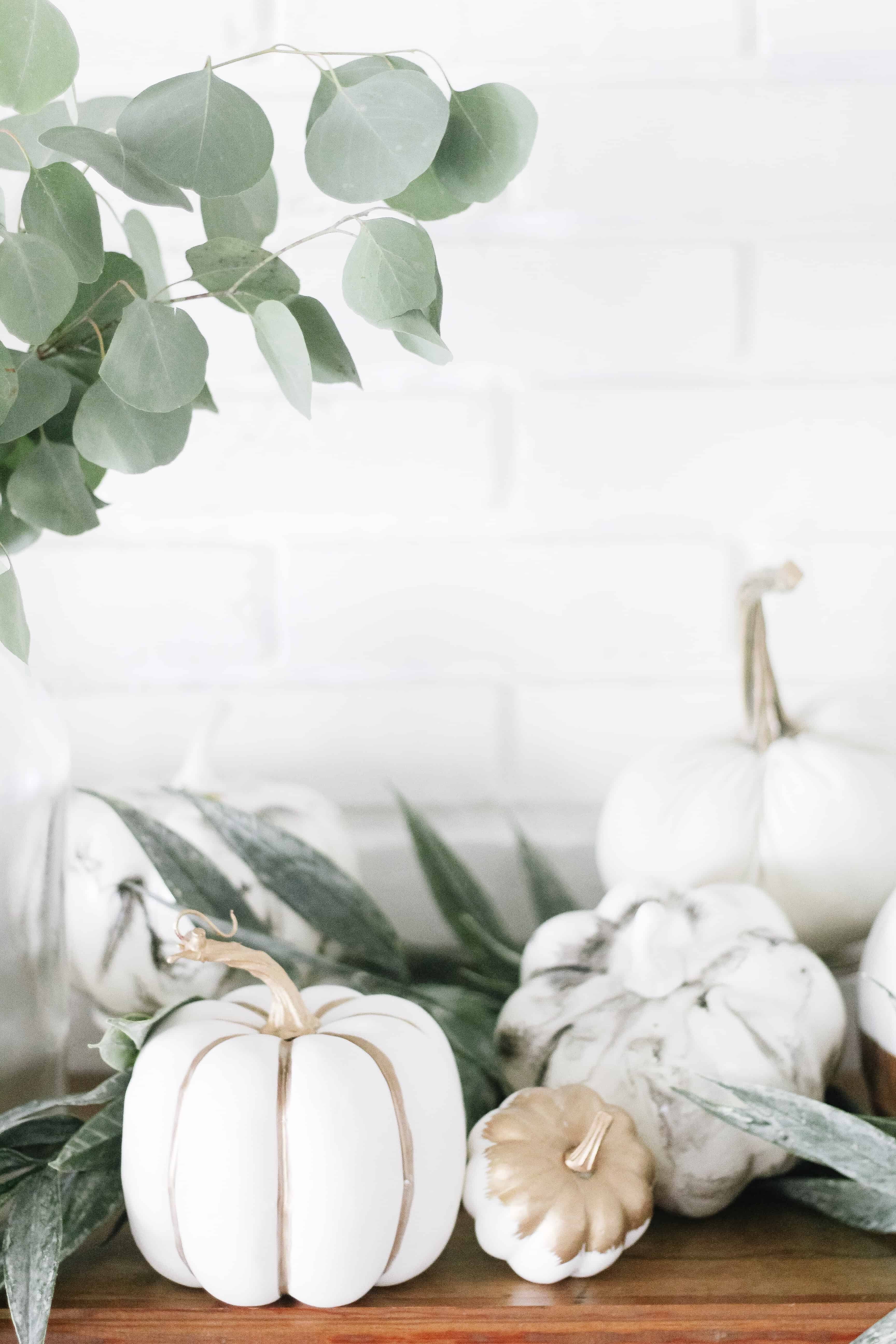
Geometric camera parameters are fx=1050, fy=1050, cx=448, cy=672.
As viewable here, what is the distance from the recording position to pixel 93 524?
1.44ft

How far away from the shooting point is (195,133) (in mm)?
363

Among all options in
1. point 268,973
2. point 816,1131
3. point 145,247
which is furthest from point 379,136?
point 816,1131

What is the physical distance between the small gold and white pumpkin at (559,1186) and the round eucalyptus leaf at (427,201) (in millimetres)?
375

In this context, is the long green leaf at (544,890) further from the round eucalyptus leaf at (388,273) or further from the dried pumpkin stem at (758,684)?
the round eucalyptus leaf at (388,273)

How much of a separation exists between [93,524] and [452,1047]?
0.31m

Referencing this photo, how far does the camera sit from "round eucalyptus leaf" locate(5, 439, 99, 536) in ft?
1.42

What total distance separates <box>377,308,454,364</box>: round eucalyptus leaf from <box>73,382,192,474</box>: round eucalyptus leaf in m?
0.09

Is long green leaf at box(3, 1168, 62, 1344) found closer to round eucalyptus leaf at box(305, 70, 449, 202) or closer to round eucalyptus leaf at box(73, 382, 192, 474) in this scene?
round eucalyptus leaf at box(73, 382, 192, 474)

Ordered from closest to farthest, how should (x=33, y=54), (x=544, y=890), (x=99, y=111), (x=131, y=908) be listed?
(x=33, y=54) → (x=99, y=111) → (x=131, y=908) → (x=544, y=890)

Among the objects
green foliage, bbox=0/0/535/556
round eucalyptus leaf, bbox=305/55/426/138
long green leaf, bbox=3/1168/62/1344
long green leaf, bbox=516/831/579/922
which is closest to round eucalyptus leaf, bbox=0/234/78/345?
green foliage, bbox=0/0/535/556

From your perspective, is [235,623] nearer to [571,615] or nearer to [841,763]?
[571,615]

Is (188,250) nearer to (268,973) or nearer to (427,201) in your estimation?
(427,201)

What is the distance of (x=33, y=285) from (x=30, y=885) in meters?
0.28

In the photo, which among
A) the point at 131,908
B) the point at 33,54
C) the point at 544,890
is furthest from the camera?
the point at 544,890
